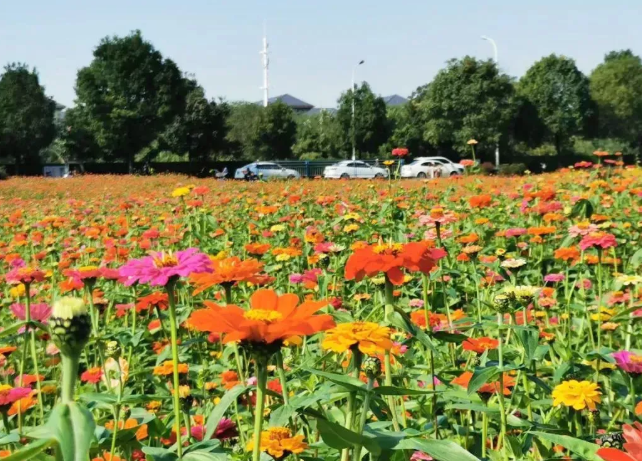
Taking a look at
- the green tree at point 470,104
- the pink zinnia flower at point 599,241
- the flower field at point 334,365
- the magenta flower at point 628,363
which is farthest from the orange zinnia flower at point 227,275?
the green tree at point 470,104

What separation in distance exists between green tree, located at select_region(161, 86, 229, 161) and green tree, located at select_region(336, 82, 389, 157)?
528 cm

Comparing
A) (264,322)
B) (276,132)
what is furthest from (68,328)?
(276,132)

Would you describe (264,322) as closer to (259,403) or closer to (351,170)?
(259,403)

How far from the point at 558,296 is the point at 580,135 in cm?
3403

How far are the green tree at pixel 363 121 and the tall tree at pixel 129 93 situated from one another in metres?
7.14

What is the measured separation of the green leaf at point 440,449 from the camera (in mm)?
618

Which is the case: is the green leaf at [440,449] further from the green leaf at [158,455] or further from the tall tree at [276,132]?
the tall tree at [276,132]

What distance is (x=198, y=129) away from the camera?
27.7 m

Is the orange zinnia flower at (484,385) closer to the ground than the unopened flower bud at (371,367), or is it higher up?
closer to the ground

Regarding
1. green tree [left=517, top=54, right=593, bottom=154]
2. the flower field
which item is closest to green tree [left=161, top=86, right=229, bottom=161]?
green tree [left=517, top=54, right=593, bottom=154]

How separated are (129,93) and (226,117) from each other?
4.25 metres

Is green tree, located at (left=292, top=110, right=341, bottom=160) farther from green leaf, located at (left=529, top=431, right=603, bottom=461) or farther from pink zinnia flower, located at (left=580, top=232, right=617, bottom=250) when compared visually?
green leaf, located at (left=529, top=431, right=603, bottom=461)

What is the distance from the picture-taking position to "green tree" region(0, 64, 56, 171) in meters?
26.7

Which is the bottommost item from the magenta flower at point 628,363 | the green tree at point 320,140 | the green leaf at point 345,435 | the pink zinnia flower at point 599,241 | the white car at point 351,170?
the magenta flower at point 628,363
